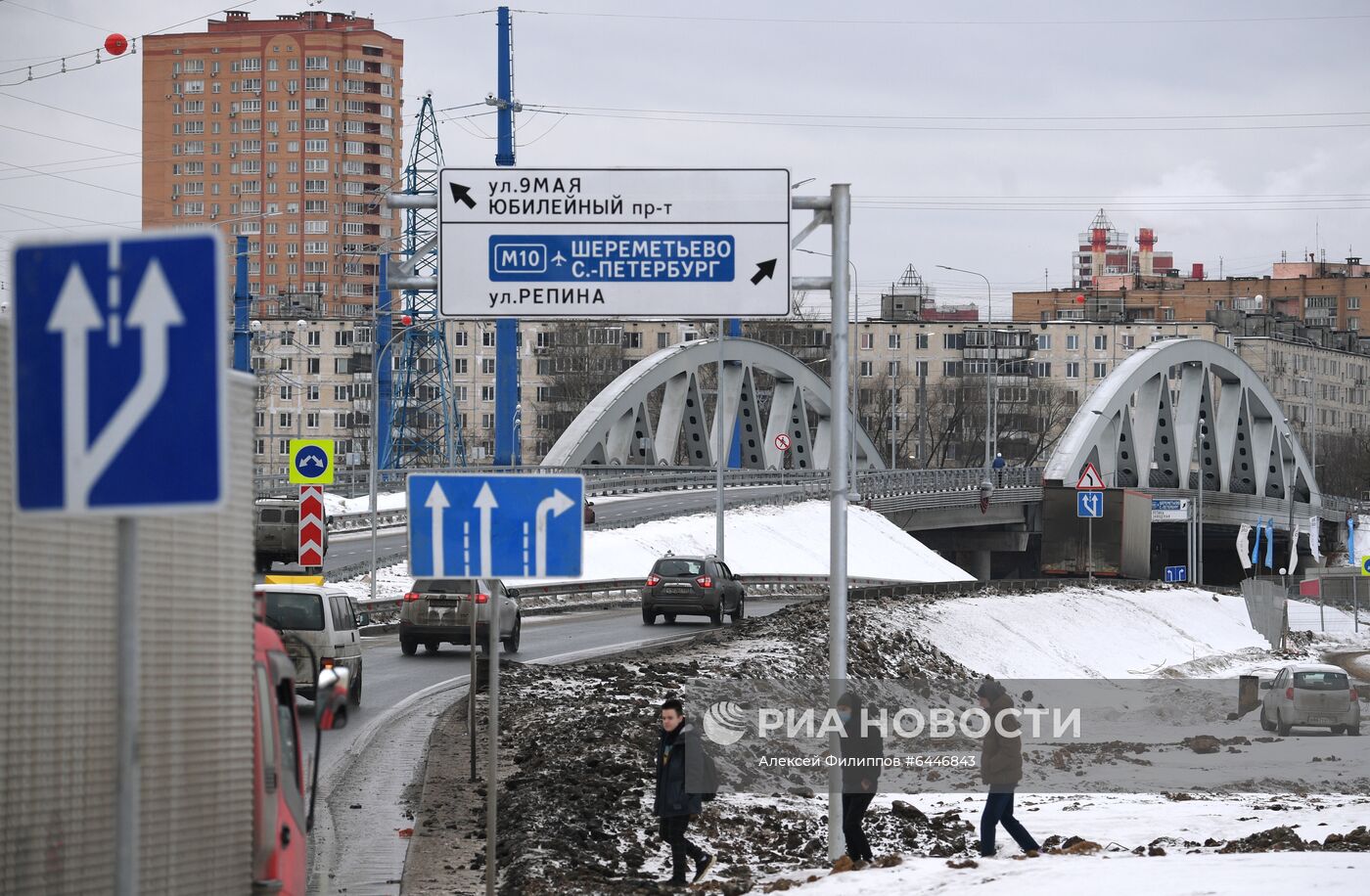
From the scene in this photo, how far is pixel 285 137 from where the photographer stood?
17112cm

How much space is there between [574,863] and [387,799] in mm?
3463

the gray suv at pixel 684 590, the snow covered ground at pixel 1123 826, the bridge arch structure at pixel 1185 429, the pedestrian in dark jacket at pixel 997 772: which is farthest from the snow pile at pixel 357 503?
the pedestrian in dark jacket at pixel 997 772

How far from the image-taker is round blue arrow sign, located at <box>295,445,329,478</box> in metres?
28.4

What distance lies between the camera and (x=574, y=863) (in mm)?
13477

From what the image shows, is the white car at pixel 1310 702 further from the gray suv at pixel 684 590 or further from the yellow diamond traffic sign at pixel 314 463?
the yellow diamond traffic sign at pixel 314 463

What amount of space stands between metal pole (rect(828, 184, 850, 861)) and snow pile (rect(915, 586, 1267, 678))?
84.0ft

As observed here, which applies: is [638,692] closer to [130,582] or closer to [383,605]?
[383,605]

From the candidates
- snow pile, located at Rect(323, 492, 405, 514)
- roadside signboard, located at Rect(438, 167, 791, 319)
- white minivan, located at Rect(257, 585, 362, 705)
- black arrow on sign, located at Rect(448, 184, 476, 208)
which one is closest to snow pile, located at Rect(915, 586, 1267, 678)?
white minivan, located at Rect(257, 585, 362, 705)

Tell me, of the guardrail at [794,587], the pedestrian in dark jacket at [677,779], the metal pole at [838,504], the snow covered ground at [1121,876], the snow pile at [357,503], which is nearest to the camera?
the snow covered ground at [1121,876]

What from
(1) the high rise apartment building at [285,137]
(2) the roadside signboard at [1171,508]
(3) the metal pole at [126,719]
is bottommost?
(2) the roadside signboard at [1171,508]

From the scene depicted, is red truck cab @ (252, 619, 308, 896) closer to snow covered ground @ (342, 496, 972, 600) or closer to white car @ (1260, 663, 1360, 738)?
white car @ (1260, 663, 1360, 738)

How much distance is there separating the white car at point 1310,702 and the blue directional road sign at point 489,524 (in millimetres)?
19928

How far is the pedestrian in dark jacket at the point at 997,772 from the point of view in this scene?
1363 cm

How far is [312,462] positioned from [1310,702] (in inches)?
630
